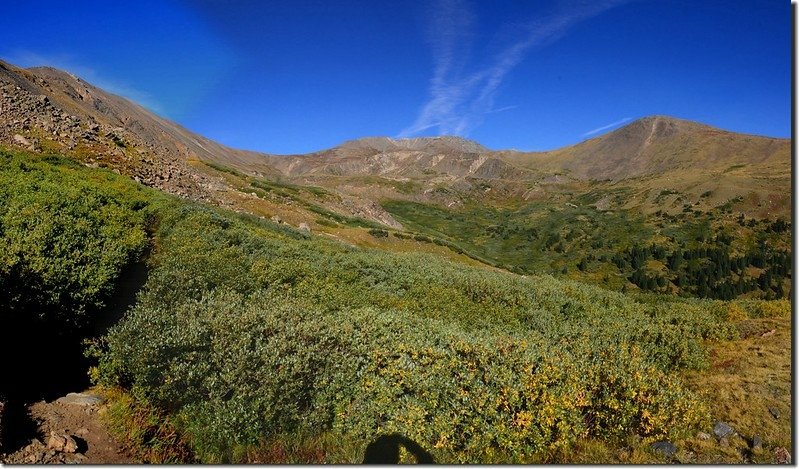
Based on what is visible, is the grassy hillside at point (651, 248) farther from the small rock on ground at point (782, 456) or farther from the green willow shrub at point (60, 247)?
the small rock on ground at point (782, 456)

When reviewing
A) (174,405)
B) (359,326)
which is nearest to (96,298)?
(174,405)

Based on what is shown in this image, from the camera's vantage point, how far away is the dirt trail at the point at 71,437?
21.9ft

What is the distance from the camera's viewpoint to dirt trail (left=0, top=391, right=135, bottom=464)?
669cm

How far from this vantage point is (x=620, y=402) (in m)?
8.64

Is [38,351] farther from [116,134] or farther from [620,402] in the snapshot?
[116,134]

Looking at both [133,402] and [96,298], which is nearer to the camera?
[133,402]

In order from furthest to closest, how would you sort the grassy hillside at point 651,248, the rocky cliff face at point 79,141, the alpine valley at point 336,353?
the grassy hillside at point 651,248, the rocky cliff face at point 79,141, the alpine valley at point 336,353

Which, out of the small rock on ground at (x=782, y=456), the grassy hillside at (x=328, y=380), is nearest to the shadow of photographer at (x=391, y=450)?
the grassy hillside at (x=328, y=380)

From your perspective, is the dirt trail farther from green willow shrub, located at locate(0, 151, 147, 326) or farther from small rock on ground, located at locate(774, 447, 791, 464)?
small rock on ground, located at locate(774, 447, 791, 464)

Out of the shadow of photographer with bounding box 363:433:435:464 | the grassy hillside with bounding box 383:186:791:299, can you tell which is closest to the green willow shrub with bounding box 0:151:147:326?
the shadow of photographer with bounding box 363:433:435:464

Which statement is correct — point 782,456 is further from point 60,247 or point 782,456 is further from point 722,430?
point 60,247

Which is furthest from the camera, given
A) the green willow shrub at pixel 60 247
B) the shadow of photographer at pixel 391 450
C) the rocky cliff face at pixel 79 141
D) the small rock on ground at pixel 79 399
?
the rocky cliff face at pixel 79 141

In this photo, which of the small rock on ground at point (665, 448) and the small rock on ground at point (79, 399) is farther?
the small rock on ground at point (79, 399)

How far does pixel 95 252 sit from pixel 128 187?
14559mm
